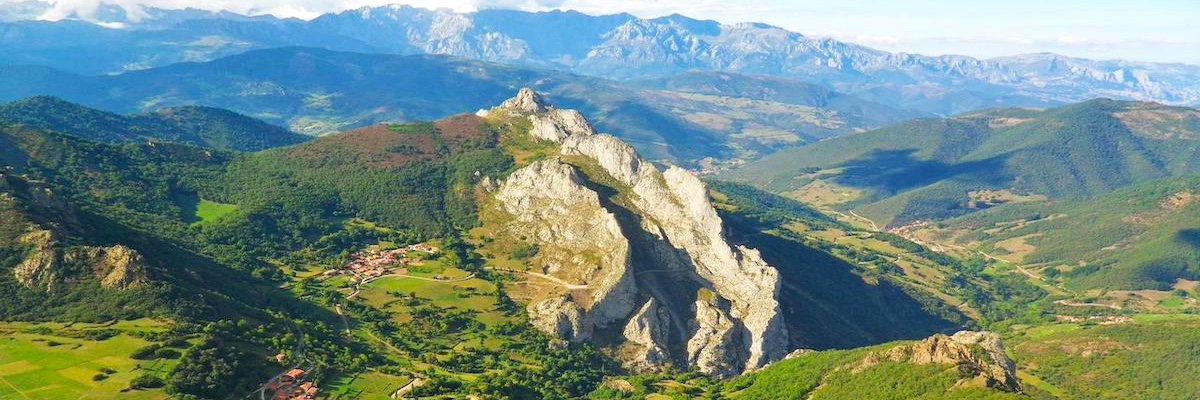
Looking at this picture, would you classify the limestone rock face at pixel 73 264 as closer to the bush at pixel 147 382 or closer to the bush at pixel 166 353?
the bush at pixel 166 353

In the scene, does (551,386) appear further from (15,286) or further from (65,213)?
(65,213)

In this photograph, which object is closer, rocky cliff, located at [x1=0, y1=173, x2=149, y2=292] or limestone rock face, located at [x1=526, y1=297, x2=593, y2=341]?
rocky cliff, located at [x1=0, y1=173, x2=149, y2=292]

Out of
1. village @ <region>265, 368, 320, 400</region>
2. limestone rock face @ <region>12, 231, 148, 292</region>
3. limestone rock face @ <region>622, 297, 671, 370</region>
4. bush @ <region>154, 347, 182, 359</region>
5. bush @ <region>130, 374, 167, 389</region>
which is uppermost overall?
limestone rock face @ <region>12, 231, 148, 292</region>

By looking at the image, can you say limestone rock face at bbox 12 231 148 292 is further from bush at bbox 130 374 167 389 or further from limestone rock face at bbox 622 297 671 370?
limestone rock face at bbox 622 297 671 370

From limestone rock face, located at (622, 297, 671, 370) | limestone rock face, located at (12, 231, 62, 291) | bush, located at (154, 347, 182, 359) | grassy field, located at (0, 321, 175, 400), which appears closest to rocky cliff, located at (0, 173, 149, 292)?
limestone rock face, located at (12, 231, 62, 291)

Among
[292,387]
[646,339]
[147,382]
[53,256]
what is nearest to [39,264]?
[53,256]

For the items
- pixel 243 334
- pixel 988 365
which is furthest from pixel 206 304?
pixel 988 365

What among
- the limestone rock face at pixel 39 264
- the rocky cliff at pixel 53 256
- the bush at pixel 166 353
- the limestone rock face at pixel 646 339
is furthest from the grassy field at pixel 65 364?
the limestone rock face at pixel 646 339
